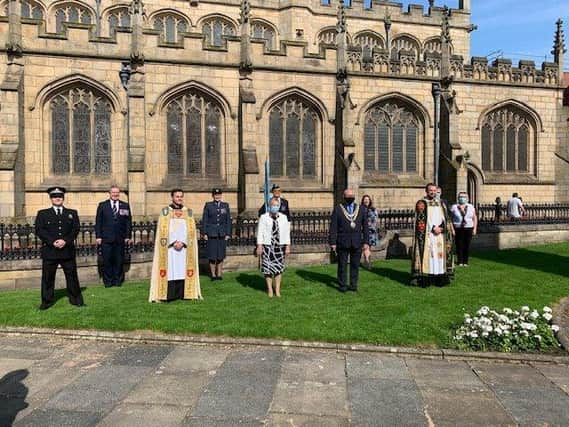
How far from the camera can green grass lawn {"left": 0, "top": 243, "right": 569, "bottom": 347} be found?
22.0ft

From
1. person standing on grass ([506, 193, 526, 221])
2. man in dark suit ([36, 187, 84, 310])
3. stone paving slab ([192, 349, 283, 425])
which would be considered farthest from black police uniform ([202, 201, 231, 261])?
person standing on grass ([506, 193, 526, 221])

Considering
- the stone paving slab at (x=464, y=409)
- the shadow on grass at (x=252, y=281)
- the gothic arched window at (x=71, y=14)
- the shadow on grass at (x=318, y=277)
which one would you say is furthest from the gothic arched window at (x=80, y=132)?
the stone paving slab at (x=464, y=409)

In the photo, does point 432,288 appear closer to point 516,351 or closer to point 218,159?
point 516,351

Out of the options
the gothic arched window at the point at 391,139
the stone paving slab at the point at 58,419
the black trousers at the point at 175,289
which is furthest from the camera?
the gothic arched window at the point at 391,139

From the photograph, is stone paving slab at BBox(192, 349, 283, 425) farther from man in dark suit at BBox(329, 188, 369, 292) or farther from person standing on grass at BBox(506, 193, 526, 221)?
person standing on grass at BBox(506, 193, 526, 221)

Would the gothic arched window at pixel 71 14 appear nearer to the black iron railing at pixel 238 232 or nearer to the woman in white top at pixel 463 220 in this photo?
the black iron railing at pixel 238 232

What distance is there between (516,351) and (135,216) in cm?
1350

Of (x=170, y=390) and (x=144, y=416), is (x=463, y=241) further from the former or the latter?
(x=144, y=416)

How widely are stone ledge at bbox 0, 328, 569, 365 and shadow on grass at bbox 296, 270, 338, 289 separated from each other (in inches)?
143

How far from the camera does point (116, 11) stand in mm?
26375

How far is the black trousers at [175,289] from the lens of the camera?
8711 mm

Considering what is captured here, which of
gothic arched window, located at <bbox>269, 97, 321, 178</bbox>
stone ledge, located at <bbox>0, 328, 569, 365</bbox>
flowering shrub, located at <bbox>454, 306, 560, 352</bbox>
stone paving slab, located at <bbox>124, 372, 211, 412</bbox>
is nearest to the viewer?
stone paving slab, located at <bbox>124, 372, 211, 412</bbox>

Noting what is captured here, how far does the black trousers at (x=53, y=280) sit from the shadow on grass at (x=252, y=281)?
132 inches

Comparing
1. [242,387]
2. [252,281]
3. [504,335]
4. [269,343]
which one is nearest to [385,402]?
[242,387]
